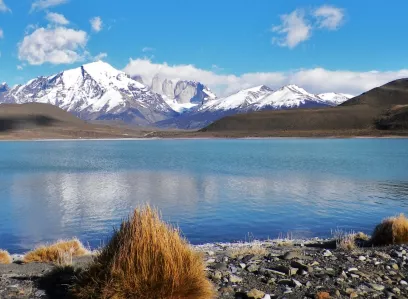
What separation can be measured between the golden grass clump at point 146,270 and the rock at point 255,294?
0.60m

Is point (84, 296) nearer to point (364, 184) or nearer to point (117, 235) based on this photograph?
point (117, 235)

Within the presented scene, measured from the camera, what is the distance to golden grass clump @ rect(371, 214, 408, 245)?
12.4 m

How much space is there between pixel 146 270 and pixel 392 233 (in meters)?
8.67

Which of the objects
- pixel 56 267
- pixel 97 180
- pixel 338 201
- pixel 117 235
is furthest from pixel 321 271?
pixel 97 180

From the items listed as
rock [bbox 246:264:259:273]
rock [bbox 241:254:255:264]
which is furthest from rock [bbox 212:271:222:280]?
rock [bbox 241:254:255:264]

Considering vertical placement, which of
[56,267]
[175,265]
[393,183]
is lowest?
[393,183]

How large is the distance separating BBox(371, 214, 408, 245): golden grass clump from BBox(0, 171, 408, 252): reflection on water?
660cm

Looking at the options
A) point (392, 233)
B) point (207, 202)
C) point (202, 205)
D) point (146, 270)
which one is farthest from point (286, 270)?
point (207, 202)

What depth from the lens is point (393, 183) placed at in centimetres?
3666

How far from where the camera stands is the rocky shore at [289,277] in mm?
7074

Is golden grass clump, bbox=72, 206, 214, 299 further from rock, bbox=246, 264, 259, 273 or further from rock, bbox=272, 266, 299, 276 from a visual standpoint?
rock, bbox=272, 266, 299, 276

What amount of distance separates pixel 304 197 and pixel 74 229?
15.7 meters

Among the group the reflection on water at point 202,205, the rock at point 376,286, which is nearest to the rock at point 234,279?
A: the rock at point 376,286

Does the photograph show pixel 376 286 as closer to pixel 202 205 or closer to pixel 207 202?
pixel 202 205
